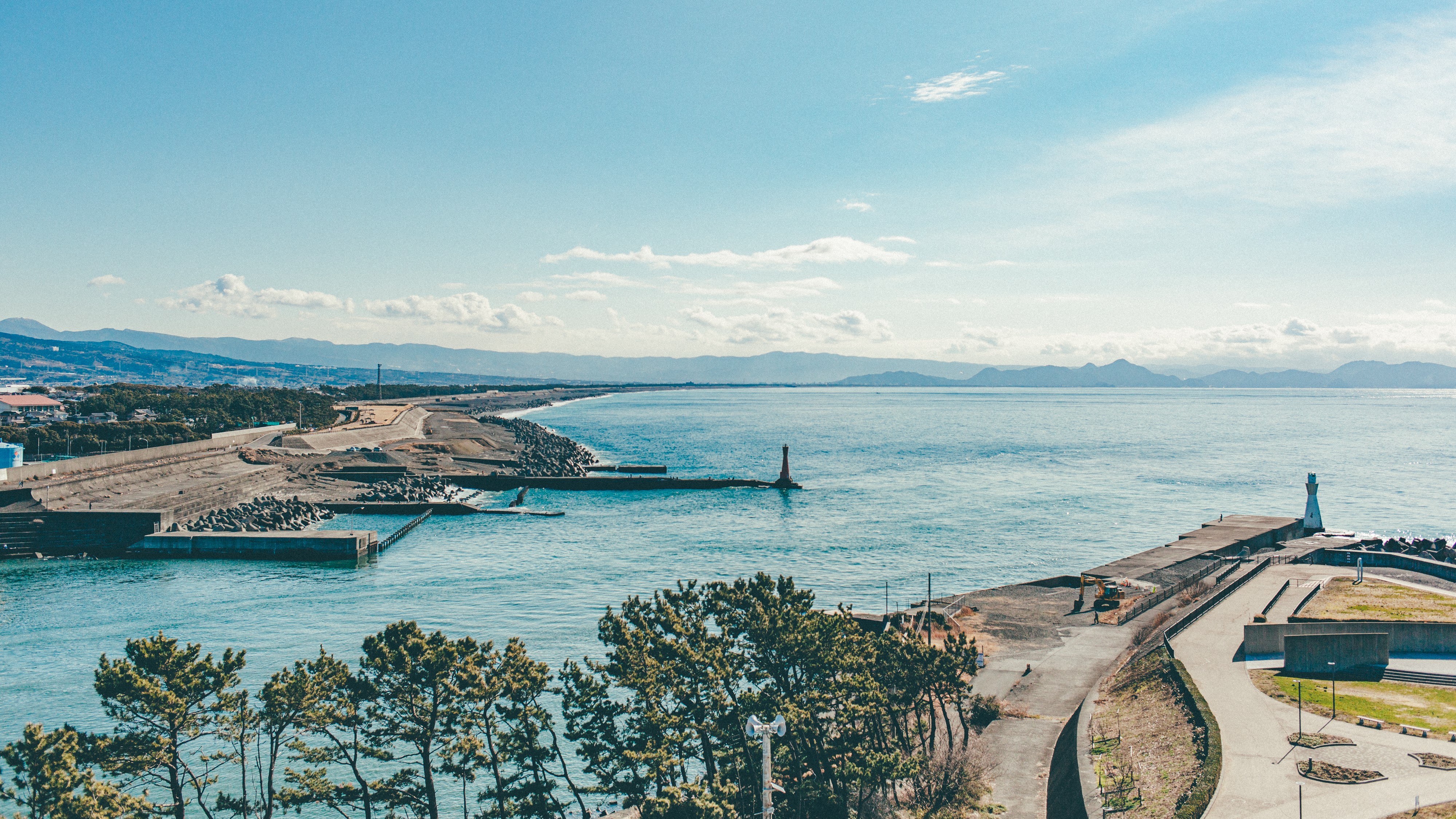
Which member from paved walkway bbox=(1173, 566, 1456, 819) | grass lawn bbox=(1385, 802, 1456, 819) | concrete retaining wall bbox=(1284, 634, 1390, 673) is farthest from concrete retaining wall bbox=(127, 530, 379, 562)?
grass lawn bbox=(1385, 802, 1456, 819)

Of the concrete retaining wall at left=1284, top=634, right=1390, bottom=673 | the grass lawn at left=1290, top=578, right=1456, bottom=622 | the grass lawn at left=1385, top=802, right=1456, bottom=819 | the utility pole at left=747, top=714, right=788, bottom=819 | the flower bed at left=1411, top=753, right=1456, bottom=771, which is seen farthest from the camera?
the grass lawn at left=1290, top=578, right=1456, bottom=622

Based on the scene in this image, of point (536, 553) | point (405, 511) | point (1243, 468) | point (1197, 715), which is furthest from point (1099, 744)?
point (1243, 468)

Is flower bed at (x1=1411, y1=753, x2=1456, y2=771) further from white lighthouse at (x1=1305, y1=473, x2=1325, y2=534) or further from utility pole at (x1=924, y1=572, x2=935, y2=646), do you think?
white lighthouse at (x1=1305, y1=473, x2=1325, y2=534)

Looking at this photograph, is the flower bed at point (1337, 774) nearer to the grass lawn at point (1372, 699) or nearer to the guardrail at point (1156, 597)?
the grass lawn at point (1372, 699)

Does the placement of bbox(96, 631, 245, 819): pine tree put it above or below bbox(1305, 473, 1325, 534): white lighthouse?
above

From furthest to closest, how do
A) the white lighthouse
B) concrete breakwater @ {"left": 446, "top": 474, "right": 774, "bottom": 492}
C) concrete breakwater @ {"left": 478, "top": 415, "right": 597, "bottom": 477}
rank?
1. concrete breakwater @ {"left": 478, "top": 415, "right": 597, "bottom": 477}
2. concrete breakwater @ {"left": 446, "top": 474, "right": 774, "bottom": 492}
3. the white lighthouse

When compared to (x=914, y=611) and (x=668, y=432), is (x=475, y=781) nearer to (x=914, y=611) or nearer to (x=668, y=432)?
(x=914, y=611)

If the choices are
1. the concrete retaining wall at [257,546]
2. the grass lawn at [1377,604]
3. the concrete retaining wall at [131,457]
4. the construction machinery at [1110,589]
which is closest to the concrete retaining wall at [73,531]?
the concrete retaining wall at [257,546]
